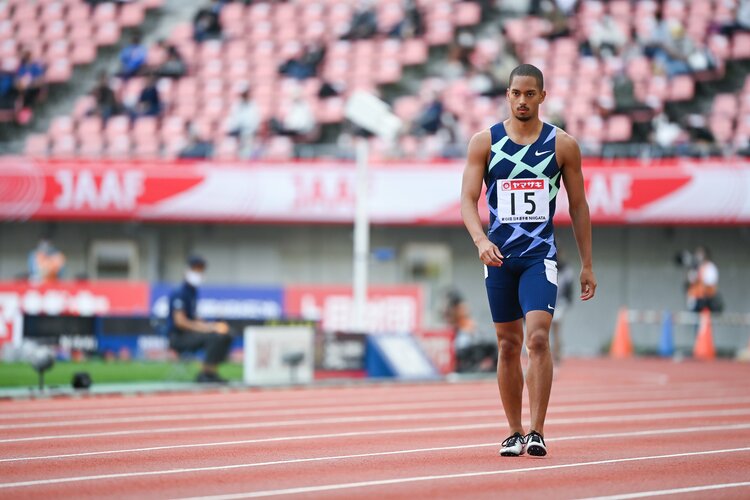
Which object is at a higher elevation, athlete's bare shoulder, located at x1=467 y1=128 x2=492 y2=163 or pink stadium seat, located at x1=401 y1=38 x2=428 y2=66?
pink stadium seat, located at x1=401 y1=38 x2=428 y2=66

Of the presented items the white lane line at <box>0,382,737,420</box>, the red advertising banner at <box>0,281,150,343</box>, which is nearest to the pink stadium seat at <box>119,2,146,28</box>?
the red advertising banner at <box>0,281,150,343</box>

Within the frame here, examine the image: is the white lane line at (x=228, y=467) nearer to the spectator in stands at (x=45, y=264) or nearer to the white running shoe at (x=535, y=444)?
the white running shoe at (x=535, y=444)

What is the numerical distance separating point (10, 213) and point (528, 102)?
2015cm

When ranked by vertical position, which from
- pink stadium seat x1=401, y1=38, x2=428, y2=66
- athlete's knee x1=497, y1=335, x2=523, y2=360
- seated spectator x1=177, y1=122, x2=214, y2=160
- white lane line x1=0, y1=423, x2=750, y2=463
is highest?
pink stadium seat x1=401, y1=38, x2=428, y2=66

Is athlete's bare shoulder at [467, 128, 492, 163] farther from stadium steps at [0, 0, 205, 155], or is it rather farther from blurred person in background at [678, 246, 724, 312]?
stadium steps at [0, 0, 205, 155]

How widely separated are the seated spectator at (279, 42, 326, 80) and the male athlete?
69.3 ft

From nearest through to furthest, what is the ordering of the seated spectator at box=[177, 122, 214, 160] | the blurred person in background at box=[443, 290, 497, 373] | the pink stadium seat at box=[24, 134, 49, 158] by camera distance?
the blurred person in background at box=[443, 290, 497, 373] → the seated spectator at box=[177, 122, 214, 160] → the pink stadium seat at box=[24, 134, 49, 158]

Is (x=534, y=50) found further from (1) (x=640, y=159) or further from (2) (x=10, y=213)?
(2) (x=10, y=213)

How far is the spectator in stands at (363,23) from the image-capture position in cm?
2944

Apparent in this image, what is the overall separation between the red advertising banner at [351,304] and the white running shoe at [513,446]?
1604cm

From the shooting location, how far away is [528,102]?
7.72 meters

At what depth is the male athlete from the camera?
7.70 m

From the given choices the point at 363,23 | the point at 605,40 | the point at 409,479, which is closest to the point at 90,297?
the point at 363,23

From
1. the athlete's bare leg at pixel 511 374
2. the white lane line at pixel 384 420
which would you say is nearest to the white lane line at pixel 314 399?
the white lane line at pixel 384 420
